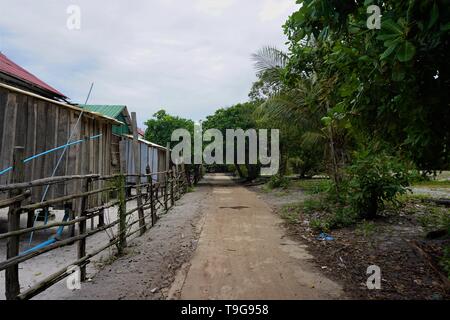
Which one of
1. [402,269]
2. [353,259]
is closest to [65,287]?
[353,259]

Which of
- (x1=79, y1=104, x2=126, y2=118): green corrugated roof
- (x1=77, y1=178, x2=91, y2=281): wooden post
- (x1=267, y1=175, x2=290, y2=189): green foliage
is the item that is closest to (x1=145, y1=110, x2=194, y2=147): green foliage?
(x1=79, y1=104, x2=126, y2=118): green corrugated roof

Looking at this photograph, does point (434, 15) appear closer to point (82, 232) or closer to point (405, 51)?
point (405, 51)

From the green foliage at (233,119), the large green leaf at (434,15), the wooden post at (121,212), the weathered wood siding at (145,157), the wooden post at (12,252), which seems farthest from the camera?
the green foliage at (233,119)

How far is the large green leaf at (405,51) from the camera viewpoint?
1973 mm

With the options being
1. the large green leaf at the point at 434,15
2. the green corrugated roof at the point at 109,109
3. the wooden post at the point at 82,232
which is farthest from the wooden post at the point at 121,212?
the green corrugated roof at the point at 109,109

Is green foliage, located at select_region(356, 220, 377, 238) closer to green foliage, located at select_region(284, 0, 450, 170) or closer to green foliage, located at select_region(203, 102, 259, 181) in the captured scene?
green foliage, located at select_region(284, 0, 450, 170)

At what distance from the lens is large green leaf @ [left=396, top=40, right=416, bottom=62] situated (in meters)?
1.97

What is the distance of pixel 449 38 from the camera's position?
2.46 m

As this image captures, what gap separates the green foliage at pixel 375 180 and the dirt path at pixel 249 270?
1.75 meters

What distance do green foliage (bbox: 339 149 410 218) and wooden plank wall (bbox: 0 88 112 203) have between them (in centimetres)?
Answer: 551

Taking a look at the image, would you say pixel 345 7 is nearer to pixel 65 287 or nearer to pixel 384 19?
pixel 384 19

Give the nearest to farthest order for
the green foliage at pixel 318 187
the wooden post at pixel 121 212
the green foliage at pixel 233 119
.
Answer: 1. the wooden post at pixel 121 212
2. the green foliage at pixel 318 187
3. the green foliage at pixel 233 119

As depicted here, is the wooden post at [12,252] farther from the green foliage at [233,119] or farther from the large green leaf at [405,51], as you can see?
the green foliage at [233,119]

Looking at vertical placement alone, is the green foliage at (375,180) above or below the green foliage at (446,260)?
above
